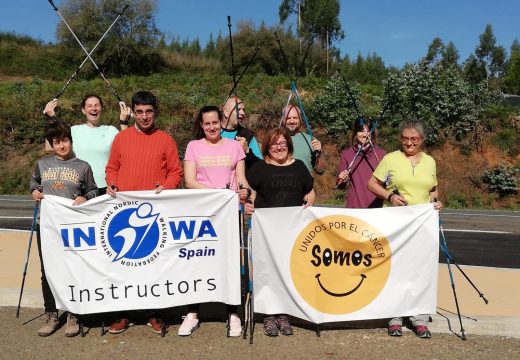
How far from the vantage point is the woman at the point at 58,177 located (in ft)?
15.3

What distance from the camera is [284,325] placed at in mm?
4676

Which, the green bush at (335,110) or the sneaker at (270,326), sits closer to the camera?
the sneaker at (270,326)

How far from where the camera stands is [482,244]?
9.66 metres

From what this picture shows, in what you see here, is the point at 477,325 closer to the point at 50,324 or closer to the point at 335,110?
the point at 50,324

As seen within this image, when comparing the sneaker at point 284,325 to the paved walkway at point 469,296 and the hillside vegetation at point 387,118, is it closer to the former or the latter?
the paved walkway at point 469,296

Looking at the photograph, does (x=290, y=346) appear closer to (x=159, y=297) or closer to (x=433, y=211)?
(x=159, y=297)

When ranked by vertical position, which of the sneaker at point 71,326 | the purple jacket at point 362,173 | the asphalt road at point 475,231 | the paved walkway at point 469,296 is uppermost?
the purple jacket at point 362,173

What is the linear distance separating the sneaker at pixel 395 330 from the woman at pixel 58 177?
9.20ft

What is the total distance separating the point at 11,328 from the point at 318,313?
2.82 meters

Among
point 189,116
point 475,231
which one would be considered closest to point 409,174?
point 475,231

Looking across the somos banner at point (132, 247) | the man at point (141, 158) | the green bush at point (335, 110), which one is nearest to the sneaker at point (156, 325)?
the man at point (141, 158)

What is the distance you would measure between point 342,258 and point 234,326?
3.78 ft

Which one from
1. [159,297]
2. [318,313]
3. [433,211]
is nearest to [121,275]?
[159,297]

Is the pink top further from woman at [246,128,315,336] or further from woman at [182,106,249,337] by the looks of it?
woman at [246,128,315,336]
